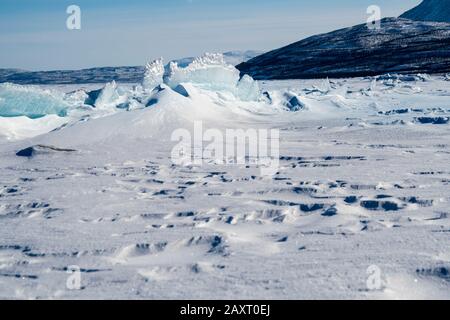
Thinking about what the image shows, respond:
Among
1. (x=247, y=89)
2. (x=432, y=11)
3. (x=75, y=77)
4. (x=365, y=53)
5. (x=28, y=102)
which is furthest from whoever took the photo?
(x=432, y=11)

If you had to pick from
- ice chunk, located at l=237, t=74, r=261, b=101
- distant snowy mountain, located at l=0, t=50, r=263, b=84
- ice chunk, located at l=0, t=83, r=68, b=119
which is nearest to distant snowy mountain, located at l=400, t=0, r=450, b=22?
distant snowy mountain, located at l=0, t=50, r=263, b=84

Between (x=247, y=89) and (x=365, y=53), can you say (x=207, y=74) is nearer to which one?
(x=247, y=89)

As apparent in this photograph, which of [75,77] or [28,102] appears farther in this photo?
[75,77]

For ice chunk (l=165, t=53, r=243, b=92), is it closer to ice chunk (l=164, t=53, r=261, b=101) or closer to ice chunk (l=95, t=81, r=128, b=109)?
ice chunk (l=164, t=53, r=261, b=101)

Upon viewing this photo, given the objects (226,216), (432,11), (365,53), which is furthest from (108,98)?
(432,11)
